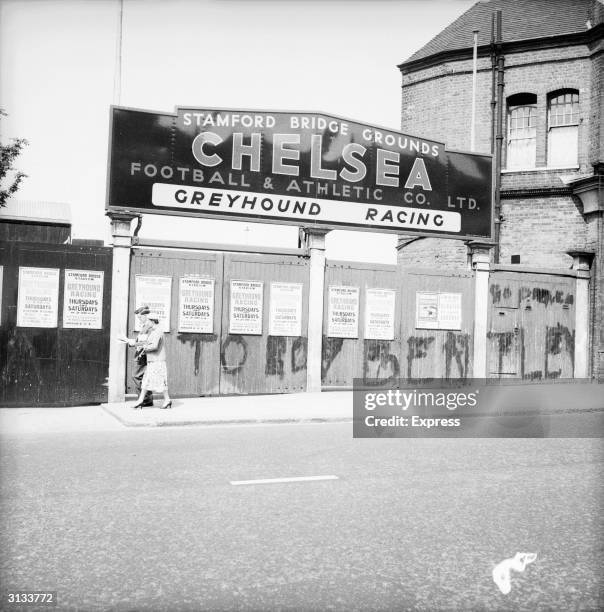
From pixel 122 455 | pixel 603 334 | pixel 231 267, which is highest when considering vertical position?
pixel 231 267

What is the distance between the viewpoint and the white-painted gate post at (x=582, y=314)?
17875 millimetres

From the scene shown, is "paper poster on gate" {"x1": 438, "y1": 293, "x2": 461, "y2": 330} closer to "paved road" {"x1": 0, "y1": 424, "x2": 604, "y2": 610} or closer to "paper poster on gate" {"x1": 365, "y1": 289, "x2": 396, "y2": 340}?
"paper poster on gate" {"x1": 365, "y1": 289, "x2": 396, "y2": 340}

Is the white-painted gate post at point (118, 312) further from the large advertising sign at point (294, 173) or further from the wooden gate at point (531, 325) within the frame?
the wooden gate at point (531, 325)

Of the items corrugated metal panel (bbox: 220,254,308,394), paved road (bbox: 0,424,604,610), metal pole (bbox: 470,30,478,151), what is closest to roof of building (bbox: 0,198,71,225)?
corrugated metal panel (bbox: 220,254,308,394)

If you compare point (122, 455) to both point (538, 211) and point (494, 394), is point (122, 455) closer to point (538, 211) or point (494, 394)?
point (494, 394)

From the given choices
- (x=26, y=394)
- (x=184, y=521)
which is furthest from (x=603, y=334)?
(x=184, y=521)

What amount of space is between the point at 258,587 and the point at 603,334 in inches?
627

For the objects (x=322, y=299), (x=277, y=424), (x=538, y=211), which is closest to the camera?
(x=277, y=424)

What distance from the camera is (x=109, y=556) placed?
4.49 metres

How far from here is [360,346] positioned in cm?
1548

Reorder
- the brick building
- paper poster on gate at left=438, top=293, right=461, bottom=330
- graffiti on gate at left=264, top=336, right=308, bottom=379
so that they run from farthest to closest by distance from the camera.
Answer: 1. the brick building
2. paper poster on gate at left=438, top=293, right=461, bottom=330
3. graffiti on gate at left=264, top=336, right=308, bottom=379

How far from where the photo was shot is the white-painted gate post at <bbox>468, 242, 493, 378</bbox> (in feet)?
54.2
